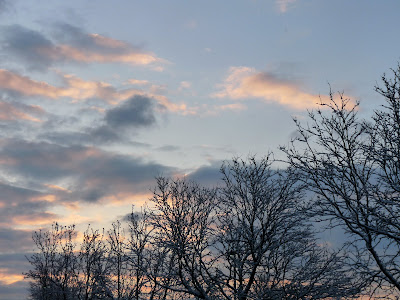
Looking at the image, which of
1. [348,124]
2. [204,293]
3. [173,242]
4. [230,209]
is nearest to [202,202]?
[230,209]

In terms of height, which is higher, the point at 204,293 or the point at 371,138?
the point at 371,138

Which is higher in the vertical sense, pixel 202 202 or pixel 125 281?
pixel 202 202

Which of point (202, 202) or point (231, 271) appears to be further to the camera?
point (202, 202)

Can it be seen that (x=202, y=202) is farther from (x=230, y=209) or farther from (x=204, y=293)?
(x=204, y=293)

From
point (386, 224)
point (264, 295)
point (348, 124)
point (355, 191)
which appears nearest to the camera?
point (386, 224)

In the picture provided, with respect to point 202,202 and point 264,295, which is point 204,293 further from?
point 202,202

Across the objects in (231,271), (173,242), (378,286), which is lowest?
(378,286)

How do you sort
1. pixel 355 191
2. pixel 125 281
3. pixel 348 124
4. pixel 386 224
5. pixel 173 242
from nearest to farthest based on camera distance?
pixel 386 224
pixel 355 191
pixel 348 124
pixel 173 242
pixel 125 281

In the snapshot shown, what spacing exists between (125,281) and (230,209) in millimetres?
14200

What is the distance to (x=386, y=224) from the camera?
12.6 meters

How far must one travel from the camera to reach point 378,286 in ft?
43.7

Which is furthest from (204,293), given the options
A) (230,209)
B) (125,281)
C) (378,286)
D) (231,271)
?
(125,281)

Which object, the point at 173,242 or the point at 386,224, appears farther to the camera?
the point at 173,242

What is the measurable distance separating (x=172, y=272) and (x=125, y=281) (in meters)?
13.2
